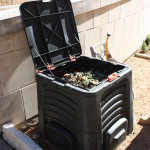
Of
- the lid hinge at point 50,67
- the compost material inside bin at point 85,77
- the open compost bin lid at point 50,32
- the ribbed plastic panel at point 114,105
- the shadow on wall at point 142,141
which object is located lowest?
the shadow on wall at point 142,141

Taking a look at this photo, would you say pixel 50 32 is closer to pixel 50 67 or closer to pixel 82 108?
pixel 50 67

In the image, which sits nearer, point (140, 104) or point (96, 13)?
point (140, 104)

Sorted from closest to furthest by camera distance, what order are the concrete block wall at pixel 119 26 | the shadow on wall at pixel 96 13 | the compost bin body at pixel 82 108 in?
1. the compost bin body at pixel 82 108
2. the shadow on wall at pixel 96 13
3. the concrete block wall at pixel 119 26

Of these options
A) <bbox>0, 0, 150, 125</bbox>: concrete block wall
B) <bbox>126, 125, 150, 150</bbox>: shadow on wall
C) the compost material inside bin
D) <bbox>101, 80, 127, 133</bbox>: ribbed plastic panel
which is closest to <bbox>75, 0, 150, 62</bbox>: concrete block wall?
<bbox>0, 0, 150, 125</bbox>: concrete block wall

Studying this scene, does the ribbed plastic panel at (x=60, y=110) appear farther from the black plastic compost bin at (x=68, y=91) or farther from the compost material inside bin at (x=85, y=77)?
the compost material inside bin at (x=85, y=77)

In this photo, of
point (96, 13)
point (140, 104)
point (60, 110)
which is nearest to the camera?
point (60, 110)

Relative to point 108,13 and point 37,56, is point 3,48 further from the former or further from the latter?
point 108,13

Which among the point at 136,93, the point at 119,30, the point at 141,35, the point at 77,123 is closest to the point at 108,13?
the point at 119,30

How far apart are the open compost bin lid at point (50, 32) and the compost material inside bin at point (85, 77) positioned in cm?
22

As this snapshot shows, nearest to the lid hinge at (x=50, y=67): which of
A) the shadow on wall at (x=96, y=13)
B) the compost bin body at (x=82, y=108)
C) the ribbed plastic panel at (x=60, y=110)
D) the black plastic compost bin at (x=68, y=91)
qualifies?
the black plastic compost bin at (x=68, y=91)

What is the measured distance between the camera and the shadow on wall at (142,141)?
127 inches

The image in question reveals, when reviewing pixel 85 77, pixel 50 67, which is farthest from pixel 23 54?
pixel 85 77

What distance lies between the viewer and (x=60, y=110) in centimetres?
284

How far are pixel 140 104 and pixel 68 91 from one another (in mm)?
1993
